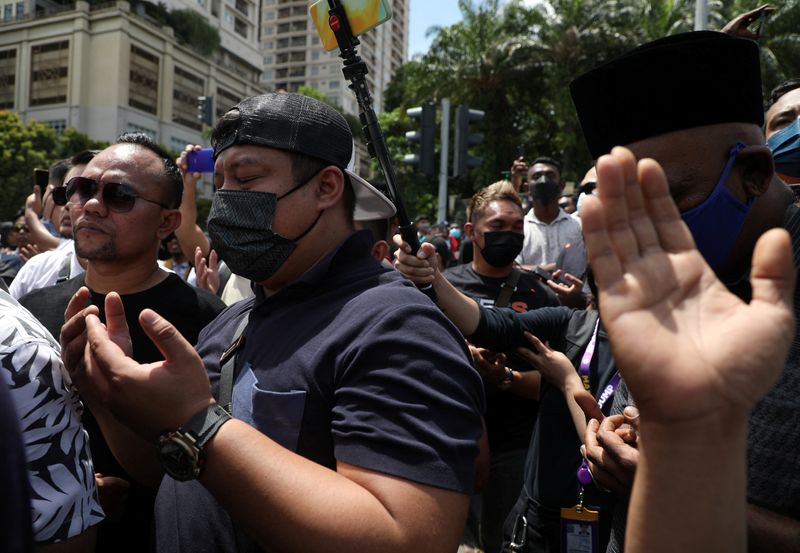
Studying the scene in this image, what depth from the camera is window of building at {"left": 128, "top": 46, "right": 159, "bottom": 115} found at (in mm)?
46031

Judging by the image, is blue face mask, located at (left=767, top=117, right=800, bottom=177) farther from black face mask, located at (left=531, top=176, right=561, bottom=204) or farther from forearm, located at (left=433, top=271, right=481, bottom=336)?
black face mask, located at (left=531, top=176, right=561, bottom=204)

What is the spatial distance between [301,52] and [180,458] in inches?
3722

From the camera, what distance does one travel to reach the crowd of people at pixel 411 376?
904mm

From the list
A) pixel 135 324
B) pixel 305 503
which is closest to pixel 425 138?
pixel 135 324

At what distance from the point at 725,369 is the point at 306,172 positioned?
133 cm

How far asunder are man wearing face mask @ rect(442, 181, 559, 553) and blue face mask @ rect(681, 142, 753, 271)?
A: 5.54ft

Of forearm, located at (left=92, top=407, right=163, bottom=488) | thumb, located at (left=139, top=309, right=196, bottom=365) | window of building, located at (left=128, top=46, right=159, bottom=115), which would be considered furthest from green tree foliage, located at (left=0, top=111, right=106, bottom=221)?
thumb, located at (left=139, top=309, right=196, bottom=365)

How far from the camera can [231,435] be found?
125 centimetres

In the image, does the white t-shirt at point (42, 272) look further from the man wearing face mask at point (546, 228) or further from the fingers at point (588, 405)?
the man wearing face mask at point (546, 228)

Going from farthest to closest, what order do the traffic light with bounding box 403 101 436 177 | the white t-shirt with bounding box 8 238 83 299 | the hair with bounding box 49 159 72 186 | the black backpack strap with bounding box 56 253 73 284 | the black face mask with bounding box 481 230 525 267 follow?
the traffic light with bounding box 403 101 436 177, the hair with bounding box 49 159 72 186, the black face mask with bounding box 481 230 525 267, the white t-shirt with bounding box 8 238 83 299, the black backpack strap with bounding box 56 253 73 284

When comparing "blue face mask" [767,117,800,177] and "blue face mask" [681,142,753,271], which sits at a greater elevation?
"blue face mask" [767,117,800,177]

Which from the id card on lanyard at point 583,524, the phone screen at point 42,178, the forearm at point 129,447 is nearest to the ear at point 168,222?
the forearm at point 129,447

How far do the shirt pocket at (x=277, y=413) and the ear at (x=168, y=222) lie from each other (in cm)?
151

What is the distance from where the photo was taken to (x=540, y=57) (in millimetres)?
25094
